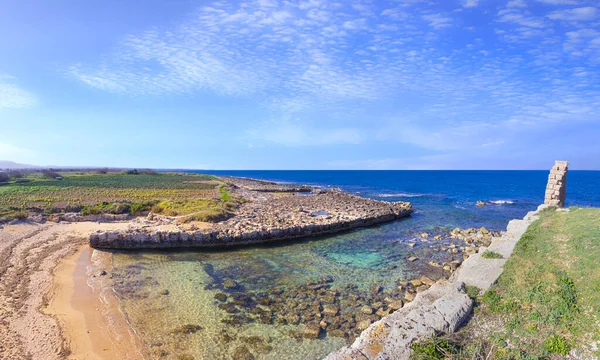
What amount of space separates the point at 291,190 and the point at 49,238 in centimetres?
5291

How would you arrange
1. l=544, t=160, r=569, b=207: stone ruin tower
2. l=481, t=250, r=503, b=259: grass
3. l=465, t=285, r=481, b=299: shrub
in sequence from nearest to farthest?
1. l=465, t=285, r=481, b=299: shrub
2. l=481, t=250, r=503, b=259: grass
3. l=544, t=160, r=569, b=207: stone ruin tower

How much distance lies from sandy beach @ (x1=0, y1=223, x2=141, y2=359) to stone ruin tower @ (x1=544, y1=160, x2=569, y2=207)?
3229 cm

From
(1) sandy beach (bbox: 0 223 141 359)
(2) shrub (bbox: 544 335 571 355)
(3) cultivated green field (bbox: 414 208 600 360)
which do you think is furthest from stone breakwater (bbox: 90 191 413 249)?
(2) shrub (bbox: 544 335 571 355)

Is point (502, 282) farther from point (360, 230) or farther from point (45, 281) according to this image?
point (45, 281)

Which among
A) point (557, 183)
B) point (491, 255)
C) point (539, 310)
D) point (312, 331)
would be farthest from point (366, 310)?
point (557, 183)

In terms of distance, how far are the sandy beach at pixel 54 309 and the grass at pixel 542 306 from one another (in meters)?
11.0

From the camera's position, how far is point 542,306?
10367 mm

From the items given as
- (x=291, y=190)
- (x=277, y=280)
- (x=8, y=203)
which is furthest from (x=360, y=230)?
(x=291, y=190)

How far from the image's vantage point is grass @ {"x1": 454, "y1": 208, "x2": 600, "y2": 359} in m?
8.50

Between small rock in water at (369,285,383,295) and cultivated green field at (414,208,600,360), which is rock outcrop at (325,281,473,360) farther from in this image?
small rock in water at (369,285,383,295)

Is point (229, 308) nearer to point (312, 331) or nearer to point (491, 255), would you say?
point (312, 331)

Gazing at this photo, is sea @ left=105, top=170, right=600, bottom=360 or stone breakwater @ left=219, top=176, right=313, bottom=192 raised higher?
stone breakwater @ left=219, top=176, right=313, bottom=192

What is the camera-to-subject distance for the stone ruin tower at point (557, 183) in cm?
2698

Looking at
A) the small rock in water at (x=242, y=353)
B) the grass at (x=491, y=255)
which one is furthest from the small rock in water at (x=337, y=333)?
the grass at (x=491, y=255)
